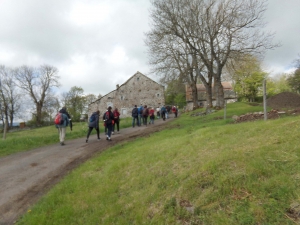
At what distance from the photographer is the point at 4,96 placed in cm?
5709

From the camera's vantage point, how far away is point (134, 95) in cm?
5056

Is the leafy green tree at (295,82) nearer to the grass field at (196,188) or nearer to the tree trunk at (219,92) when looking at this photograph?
the tree trunk at (219,92)

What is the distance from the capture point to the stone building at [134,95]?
50.4 meters

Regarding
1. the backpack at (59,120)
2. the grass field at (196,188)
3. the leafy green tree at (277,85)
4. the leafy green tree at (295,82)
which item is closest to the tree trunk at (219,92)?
the backpack at (59,120)

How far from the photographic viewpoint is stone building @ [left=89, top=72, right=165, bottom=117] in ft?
165

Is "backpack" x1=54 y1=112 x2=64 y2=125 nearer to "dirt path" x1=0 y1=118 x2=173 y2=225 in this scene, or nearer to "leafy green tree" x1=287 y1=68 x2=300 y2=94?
"dirt path" x1=0 y1=118 x2=173 y2=225

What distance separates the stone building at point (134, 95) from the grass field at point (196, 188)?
44.7 metres

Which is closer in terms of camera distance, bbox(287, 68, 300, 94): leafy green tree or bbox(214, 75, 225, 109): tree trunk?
bbox(214, 75, 225, 109): tree trunk

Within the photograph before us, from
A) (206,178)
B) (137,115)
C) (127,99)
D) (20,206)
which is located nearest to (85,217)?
(20,206)

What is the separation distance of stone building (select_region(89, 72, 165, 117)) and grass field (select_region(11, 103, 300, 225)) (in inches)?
1761

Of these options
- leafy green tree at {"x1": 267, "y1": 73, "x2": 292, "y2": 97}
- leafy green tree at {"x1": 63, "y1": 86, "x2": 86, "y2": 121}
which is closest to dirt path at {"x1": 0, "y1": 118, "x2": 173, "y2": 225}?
leafy green tree at {"x1": 267, "y1": 73, "x2": 292, "y2": 97}

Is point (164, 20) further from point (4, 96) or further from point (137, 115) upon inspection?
point (4, 96)

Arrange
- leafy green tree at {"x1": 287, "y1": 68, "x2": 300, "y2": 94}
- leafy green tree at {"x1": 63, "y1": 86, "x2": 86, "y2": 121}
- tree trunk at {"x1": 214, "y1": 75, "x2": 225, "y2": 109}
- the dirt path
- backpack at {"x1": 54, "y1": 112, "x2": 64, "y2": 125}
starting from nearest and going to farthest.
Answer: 1. the dirt path
2. backpack at {"x1": 54, "y1": 112, "x2": 64, "y2": 125}
3. tree trunk at {"x1": 214, "y1": 75, "x2": 225, "y2": 109}
4. leafy green tree at {"x1": 287, "y1": 68, "x2": 300, "y2": 94}
5. leafy green tree at {"x1": 63, "y1": 86, "x2": 86, "y2": 121}

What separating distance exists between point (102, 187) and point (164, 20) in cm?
2162
